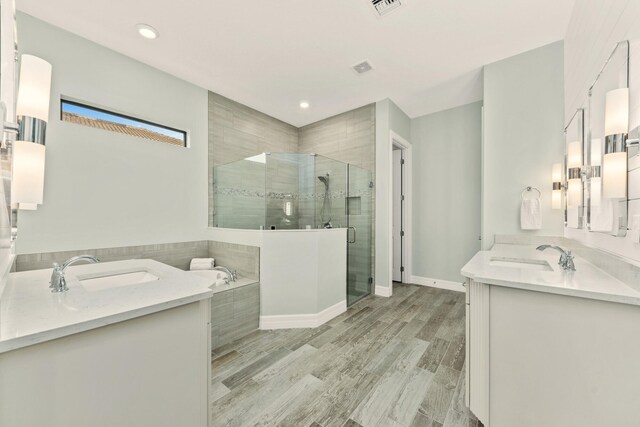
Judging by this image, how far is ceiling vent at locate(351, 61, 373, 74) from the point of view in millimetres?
2799

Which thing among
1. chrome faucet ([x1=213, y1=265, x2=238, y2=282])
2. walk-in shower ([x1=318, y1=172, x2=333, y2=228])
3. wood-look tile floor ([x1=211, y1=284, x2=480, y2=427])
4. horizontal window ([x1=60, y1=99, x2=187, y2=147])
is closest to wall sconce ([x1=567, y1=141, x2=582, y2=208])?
wood-look tile floor ([x1=211, y1=284, x2=480, y2=427])

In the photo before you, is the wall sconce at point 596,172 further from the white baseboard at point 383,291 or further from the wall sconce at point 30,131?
the wall sconce at point 30,131

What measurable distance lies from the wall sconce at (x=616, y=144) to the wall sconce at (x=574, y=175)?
645 mm

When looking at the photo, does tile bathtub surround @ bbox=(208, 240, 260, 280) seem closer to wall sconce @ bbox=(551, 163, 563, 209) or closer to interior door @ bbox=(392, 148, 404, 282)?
interior door @ bbox=(392, 148, 404, 282)

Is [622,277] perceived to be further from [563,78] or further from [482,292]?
[563,78]

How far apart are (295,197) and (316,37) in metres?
1.66

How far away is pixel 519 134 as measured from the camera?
8.61ft

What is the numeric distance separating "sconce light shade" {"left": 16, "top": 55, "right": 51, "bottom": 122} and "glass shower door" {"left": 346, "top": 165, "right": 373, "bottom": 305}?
294 cm

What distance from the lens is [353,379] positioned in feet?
5.94

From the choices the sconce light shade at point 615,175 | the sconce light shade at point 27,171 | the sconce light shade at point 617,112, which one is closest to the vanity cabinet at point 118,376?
the sconce light shade at point 27,171

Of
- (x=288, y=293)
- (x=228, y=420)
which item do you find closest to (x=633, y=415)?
(x=228, y=420)

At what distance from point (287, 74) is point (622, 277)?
3.27 meters

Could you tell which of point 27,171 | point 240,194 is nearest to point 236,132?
point 240,194

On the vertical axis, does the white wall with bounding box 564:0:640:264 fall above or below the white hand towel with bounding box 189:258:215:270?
above
